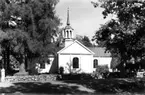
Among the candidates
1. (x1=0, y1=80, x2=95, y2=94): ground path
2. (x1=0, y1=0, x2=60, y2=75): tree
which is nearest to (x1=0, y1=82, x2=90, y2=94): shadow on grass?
(x1=0, y1=80, x2=95, y2=94): ground path

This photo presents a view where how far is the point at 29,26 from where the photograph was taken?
3066cm

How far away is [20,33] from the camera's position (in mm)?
29203

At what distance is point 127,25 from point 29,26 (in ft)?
59.4

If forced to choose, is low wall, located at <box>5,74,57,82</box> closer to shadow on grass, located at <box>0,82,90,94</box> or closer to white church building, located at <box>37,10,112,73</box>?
shadow on grass, located at <box>0,82,90,94</box>

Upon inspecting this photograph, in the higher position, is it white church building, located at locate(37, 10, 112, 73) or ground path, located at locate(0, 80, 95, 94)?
white church building, located at locate(37, 10, 112, 73)

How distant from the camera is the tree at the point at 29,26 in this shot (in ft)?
96.9

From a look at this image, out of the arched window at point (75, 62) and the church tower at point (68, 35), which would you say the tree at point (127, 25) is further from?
the church tower at point (68, 35)

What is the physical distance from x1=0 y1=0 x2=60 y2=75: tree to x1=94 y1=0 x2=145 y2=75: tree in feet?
44.3

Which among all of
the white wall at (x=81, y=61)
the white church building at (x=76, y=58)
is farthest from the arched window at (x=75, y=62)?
the white wall at (x=81, y=61)

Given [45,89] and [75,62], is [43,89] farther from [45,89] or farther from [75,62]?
[75,62]

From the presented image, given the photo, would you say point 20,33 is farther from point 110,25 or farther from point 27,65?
point 110,25

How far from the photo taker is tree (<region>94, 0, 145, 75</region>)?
591 inches

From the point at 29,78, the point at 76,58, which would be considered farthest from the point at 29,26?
the point at 76,58

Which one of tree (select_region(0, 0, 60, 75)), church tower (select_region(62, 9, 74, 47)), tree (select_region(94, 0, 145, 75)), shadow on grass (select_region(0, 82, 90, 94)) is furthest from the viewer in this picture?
church tower (select_region(62, 9, 74, 47))
